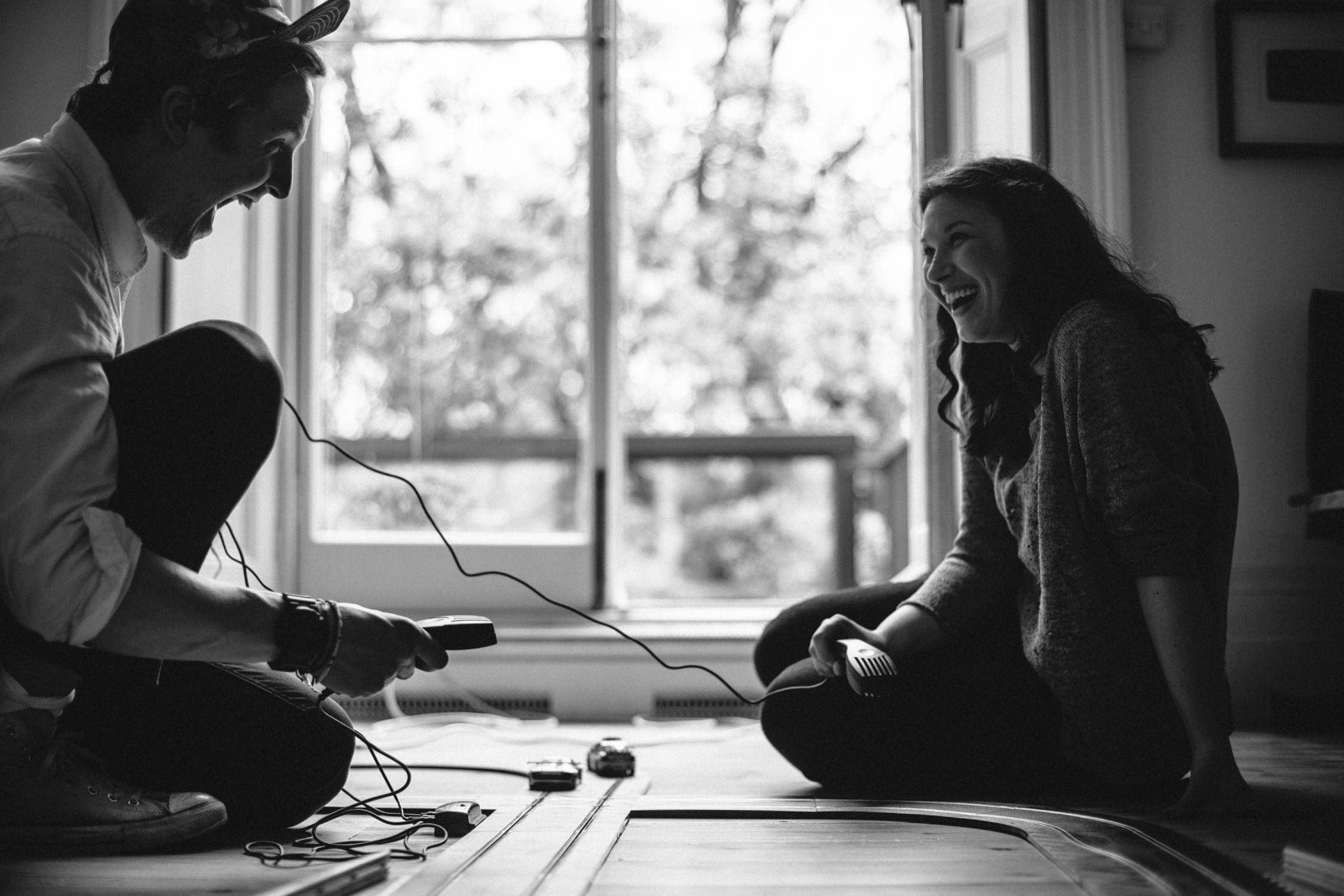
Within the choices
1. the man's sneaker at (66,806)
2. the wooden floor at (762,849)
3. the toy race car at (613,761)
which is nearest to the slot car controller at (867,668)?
the wooden floor at (762,849)

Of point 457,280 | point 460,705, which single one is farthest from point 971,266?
point 457,280

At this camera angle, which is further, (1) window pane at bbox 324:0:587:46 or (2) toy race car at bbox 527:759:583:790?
(1) window pane at bbox 324:0:587:46

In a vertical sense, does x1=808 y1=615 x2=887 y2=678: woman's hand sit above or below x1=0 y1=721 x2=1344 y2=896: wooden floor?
above

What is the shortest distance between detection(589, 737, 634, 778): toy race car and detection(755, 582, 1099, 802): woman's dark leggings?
24 cm

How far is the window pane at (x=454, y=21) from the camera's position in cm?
260

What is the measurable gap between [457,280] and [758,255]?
1.76m

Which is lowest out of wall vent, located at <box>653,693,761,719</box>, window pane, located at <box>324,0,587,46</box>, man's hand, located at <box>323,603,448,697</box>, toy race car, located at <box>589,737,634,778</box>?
wall vent, located at <box>653,693,761,719</box>

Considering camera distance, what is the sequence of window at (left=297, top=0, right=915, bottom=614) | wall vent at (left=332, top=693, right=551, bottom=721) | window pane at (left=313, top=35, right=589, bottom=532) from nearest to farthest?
wall vent at (left=332, top=693, right=551, bottom=721), window at (left=297, top=0, right=915, bottom=614), window pane at (left=313, top=35, right=589, bottom=532)

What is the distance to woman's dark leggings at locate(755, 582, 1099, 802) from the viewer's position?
1.37 meters

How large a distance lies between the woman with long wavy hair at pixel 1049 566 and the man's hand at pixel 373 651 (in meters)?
0.56

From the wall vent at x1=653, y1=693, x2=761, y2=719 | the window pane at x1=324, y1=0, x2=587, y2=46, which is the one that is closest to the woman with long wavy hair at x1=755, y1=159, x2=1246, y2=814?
the wall vent at x1=653, y1=693, x2=761, y2=719

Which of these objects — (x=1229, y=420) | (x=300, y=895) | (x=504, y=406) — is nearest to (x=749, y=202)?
(x=504, y=406)

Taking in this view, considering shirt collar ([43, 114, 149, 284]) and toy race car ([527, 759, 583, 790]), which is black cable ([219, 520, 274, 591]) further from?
toy race car ([527, 759, 583, 790])

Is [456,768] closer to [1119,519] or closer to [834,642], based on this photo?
[834,642]
